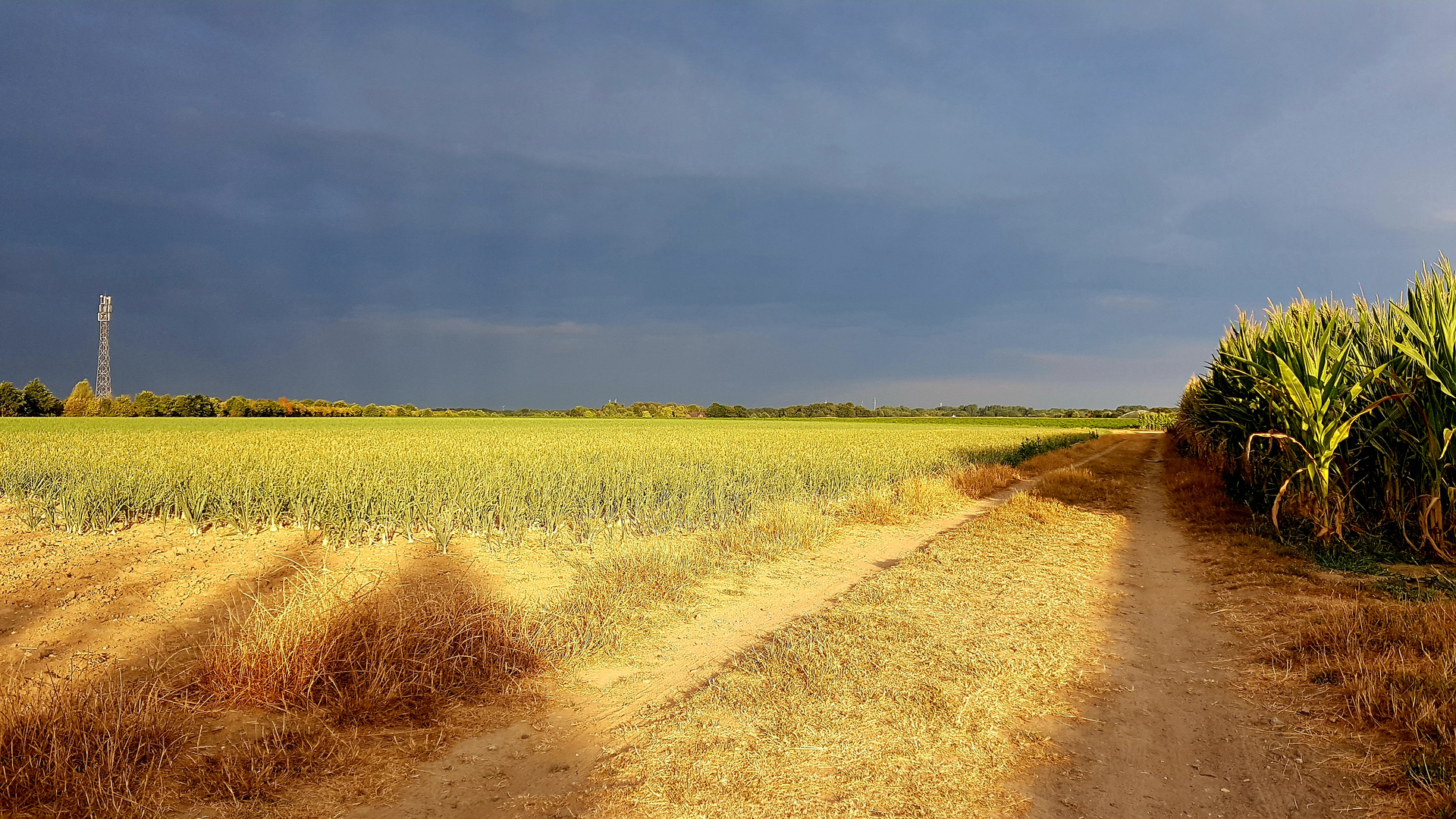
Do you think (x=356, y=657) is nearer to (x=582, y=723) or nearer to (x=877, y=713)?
(x=582, y=723)

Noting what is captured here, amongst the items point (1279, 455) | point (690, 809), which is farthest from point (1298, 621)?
point (1279, 455)

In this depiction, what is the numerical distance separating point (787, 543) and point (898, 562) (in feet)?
5.39

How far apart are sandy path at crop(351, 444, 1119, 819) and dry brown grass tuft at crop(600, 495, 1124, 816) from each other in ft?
0.80

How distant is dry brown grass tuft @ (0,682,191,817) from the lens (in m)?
3.10

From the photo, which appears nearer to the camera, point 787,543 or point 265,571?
point 265,571

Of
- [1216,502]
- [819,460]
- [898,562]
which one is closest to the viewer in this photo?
[898,562]

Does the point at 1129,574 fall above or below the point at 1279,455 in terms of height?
below

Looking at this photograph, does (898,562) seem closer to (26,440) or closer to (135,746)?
(135,746)

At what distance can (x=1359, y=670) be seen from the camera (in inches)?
168

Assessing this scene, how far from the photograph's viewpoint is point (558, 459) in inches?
609

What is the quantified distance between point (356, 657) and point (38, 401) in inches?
3242

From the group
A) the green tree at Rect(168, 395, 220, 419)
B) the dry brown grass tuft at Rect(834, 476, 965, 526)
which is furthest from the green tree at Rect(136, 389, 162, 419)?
the dry brown grass tuft at Rect(834, 476, 965, 526)

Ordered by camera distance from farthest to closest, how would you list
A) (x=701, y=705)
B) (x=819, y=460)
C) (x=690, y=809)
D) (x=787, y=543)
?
(x=819, y=460) < (x=787, y=543) < (x=701, y=705) < (x=690, y=809)

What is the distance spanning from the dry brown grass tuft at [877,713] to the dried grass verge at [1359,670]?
122 centimetres
